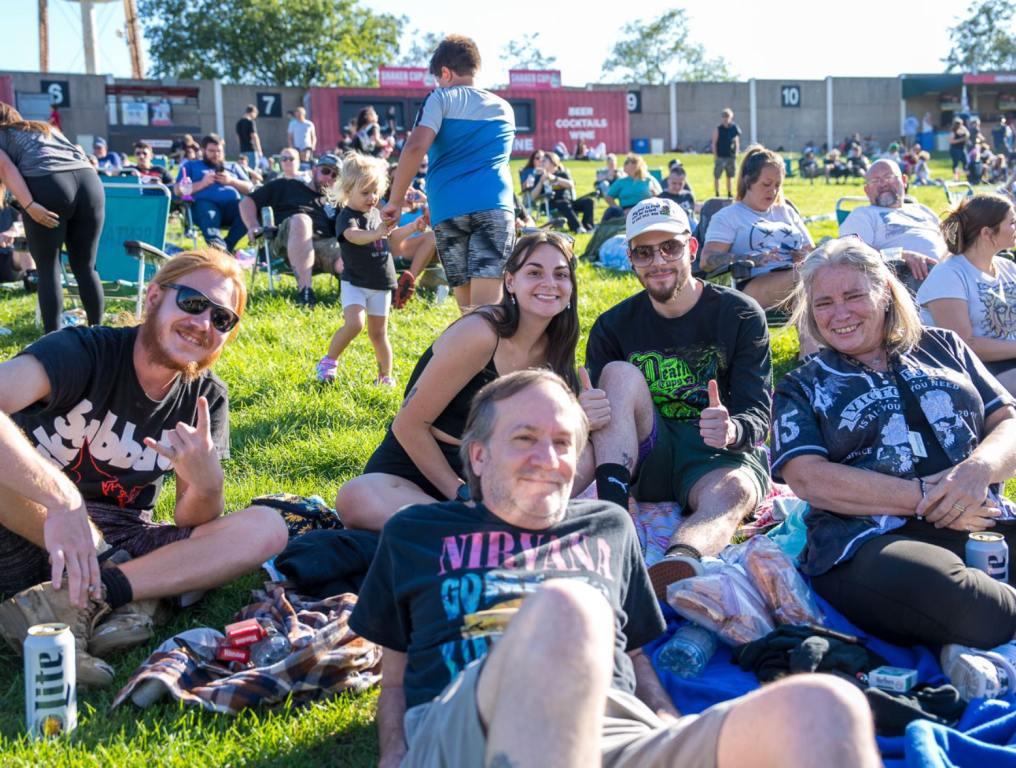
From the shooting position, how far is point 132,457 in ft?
12.1

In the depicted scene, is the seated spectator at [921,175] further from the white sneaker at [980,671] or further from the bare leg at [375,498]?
the white sneaker at [980,671]

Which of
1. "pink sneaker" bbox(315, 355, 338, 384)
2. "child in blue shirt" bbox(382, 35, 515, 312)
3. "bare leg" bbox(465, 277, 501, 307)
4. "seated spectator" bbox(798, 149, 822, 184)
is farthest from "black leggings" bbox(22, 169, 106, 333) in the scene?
"seated spectator" bbox(798, 149, 822, 184)

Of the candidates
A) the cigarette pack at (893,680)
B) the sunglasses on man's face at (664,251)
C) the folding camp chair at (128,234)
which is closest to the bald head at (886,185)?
the sunglasses on man's face at (664,251)

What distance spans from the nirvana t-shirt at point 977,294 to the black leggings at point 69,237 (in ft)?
17.9

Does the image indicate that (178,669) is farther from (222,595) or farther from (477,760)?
(477,760)

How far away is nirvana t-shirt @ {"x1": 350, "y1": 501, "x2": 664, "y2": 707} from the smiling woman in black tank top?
130 cm

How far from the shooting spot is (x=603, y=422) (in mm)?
4230

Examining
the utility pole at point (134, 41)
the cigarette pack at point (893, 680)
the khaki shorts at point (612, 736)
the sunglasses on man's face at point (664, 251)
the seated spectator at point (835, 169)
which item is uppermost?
the utility pole at point (134, 41)

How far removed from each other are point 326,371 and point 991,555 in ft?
15.3

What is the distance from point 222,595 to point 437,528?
1643 mm

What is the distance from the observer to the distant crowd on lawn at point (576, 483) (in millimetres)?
2014

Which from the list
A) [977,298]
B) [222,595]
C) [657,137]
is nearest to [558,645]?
[222,595]

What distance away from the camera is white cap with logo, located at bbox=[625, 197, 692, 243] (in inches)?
178

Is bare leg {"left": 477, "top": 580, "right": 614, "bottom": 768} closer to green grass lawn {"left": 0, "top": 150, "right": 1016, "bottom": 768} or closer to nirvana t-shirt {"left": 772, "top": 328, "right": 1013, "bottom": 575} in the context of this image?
green grass lawn {"left": 0, "top": 150, "right": 1016, "bottom": 768}
